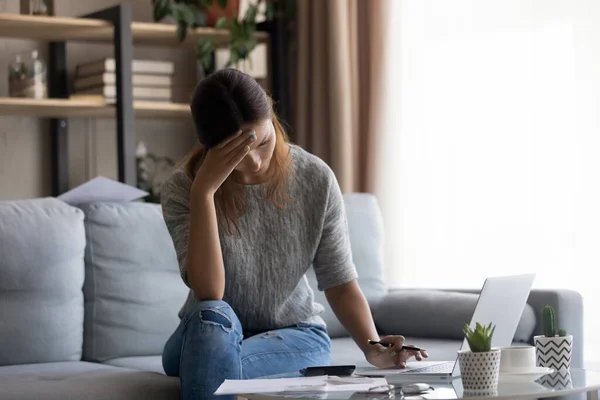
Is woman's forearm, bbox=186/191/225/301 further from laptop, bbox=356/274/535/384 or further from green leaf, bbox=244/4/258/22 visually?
green leaf, bbox=244/4/258/22

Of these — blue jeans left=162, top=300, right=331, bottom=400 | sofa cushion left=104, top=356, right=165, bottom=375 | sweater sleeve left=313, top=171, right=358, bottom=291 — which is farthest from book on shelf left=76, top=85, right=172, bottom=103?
blue jeans left=162, top=300, right=331, bottom=400

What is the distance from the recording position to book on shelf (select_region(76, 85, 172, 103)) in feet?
11.3

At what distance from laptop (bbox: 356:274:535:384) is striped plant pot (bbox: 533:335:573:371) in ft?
0.24

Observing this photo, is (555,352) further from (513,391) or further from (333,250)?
(333,250)

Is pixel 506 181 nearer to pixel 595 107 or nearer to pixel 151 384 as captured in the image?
pixel 595 107

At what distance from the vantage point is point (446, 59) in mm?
3301

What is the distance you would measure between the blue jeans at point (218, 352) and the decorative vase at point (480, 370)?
427 millimetres

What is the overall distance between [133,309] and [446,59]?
4.65 ft

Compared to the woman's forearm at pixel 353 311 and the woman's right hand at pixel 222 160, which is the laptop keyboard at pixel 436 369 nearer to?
the woman's forearm at pixel 353 311

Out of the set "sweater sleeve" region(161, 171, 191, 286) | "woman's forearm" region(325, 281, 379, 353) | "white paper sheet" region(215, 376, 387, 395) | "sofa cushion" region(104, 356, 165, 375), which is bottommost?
"sofa cushion" region(104, 356, 165, 375)

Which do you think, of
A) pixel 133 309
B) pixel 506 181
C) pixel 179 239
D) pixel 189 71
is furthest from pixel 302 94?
pixel 179 239

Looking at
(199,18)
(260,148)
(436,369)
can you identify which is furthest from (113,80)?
(436,369)

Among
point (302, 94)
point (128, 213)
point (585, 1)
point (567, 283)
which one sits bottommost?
point (567, 283)

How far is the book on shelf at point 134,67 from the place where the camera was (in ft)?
11.3
